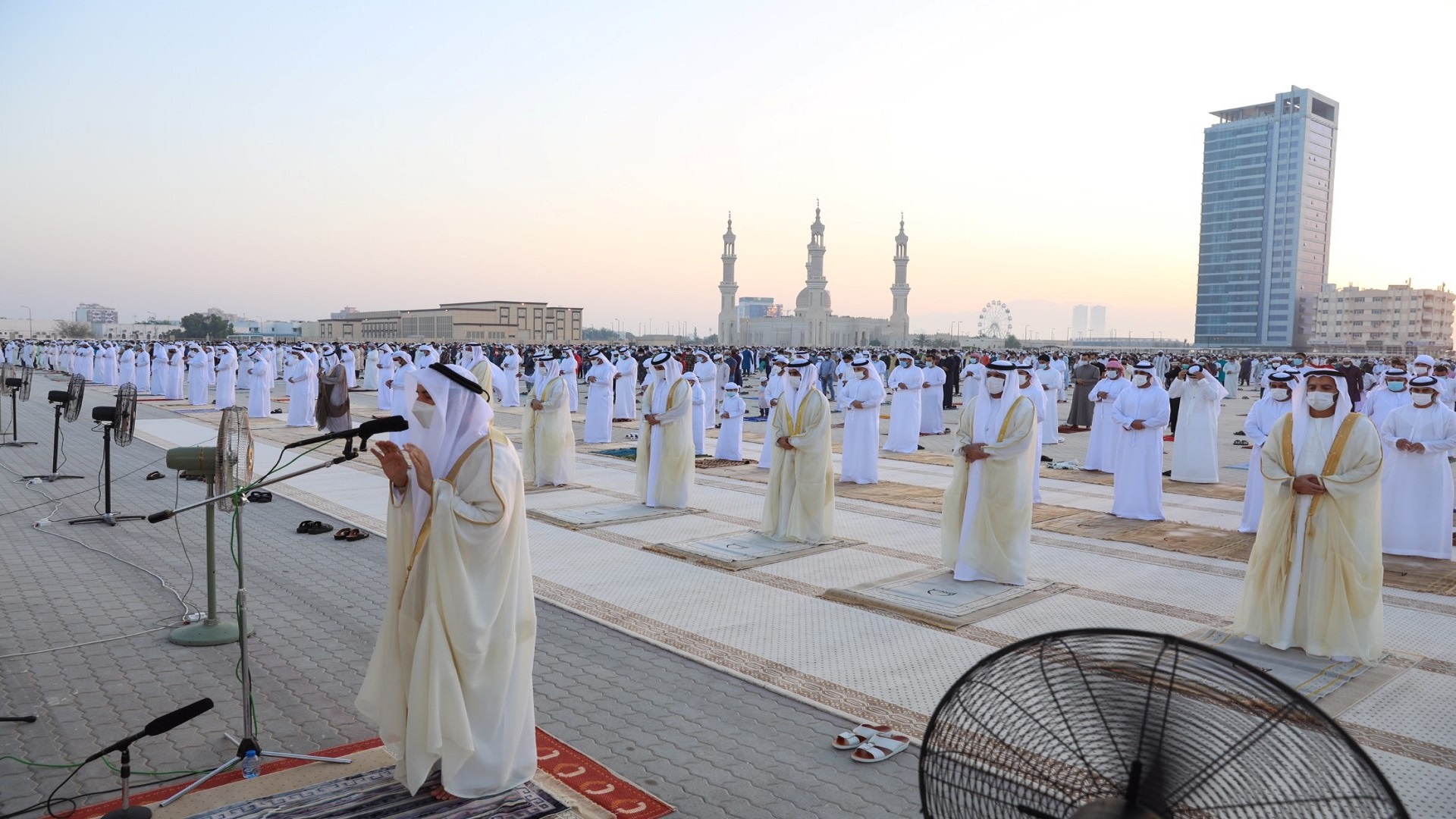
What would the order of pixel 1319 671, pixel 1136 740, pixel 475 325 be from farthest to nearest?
pixel 475 325
pixel 1319 671
pixel 1136 740

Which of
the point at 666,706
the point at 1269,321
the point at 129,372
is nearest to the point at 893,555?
the point at 666,706

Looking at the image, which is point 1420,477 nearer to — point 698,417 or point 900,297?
point 698,417

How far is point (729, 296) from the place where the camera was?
98.0m

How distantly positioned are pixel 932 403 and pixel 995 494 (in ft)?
44.1

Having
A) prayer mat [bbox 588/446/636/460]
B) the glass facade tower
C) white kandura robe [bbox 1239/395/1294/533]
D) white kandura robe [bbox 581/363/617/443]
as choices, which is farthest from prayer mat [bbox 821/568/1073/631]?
the glass facade tower

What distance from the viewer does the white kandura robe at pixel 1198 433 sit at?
1291cm

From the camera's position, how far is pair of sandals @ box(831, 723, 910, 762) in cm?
418

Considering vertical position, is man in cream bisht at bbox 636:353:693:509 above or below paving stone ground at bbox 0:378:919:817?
above

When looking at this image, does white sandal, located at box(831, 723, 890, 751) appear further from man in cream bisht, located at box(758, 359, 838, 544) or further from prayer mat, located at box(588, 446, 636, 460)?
prayer mat, located at box(588, 446, 636, 460)

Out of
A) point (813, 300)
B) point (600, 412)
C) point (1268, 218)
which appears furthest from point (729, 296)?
point (600, 412)

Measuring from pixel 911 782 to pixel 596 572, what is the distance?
413cm

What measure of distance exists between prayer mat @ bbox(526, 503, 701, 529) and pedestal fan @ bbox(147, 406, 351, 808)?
453 centimetres

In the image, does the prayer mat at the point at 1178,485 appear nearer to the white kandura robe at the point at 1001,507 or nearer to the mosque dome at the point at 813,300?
the white kandura robe at the point at 1001,507

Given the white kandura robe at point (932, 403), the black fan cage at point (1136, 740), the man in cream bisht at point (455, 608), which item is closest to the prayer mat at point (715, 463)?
the white kandura robe at point (932, 403)
